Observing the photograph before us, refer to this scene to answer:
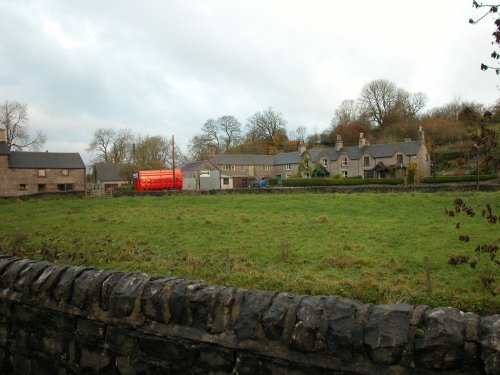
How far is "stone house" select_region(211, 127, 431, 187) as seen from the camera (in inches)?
2361

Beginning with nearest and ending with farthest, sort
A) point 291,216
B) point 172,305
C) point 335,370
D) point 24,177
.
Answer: point 335,370 → point 172,305 → point 291,216 → point 24,177

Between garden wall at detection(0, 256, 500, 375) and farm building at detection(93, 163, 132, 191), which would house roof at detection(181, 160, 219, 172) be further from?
garden wall at detection(0, 256, 500, 375)

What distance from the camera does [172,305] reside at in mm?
3633

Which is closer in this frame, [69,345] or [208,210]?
[69,345]

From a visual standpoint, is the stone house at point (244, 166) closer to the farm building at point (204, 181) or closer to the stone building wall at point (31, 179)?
the farm building at point (204, 181)

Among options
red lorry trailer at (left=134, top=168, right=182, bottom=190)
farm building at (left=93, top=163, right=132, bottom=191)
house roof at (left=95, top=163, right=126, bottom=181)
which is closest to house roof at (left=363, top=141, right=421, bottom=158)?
red lorry trailer at (left=134, top=168, right=182, bottom=190)

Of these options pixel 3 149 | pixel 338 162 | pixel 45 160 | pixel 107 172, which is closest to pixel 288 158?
pixel 338 162

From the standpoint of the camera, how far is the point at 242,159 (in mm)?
76188

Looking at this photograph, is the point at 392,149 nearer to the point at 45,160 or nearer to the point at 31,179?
the point at 45,160

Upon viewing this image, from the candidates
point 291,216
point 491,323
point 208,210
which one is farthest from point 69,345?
point 208,210

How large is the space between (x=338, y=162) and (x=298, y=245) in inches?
2220

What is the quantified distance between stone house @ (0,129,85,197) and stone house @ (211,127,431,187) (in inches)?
915

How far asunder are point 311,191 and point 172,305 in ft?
86.7

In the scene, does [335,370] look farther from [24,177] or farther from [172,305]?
[24,177]
